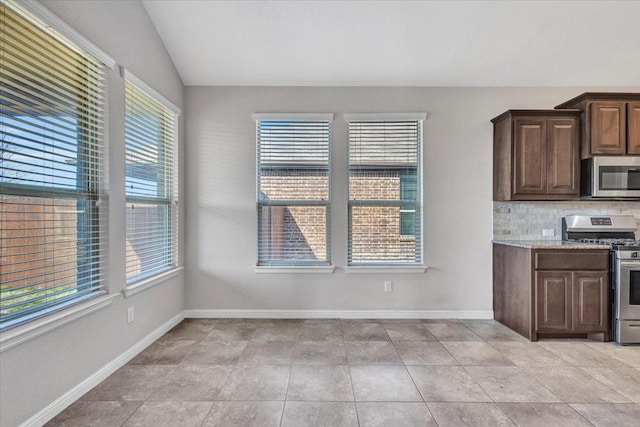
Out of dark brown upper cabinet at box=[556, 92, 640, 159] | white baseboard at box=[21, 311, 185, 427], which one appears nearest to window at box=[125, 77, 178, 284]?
white baseboard at box=[21, 311, 185, 427]

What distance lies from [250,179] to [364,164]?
53.0 inches

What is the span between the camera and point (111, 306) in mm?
2471

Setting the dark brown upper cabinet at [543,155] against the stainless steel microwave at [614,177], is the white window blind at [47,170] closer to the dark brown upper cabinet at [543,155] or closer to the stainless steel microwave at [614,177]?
the dark brown upper cabinet at [543,155]

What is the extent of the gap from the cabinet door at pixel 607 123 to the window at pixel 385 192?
5.61ft

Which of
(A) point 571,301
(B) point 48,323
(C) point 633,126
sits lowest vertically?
(A) point 571,301

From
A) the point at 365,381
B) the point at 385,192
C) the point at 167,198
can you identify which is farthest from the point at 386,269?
the point at 167,198

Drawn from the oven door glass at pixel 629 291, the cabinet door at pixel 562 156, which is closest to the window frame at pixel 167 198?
the cabinet door at pixel 562 156

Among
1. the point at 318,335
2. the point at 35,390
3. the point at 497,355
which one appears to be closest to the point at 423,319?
the point at 497,355

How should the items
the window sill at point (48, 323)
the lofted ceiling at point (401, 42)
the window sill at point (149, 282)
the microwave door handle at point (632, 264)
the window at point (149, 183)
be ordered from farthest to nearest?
the microwave door handle at point (632, 264) → the lofted ceiling at point (401, 42) → the window at point (149, 183) → the window sill at point (149, 282) → the window sill at point (48, 323)

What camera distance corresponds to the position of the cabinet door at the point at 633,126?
3.29m

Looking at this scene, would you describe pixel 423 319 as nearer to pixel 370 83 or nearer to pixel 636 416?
pixel 636 416

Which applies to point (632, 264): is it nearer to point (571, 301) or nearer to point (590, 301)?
point (590, 301)

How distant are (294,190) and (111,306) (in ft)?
6.87

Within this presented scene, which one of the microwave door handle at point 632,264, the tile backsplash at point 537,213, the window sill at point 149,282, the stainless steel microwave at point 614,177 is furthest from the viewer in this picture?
the tile backsplash at point 537,213
